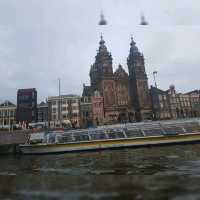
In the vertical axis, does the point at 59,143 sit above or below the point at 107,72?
below

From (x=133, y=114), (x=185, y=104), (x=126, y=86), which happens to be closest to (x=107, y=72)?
(x=126, y=86)

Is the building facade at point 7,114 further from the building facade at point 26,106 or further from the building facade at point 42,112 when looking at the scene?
the building facade at point 42,112

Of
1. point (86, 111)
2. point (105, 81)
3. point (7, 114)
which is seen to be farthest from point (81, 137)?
point (7, 114)

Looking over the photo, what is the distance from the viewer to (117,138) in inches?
1391

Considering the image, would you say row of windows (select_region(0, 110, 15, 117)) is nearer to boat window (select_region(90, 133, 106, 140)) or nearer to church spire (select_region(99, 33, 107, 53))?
church spire (select_region(99, 33, 107, 53))

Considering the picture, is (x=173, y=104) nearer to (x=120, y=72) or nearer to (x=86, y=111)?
(x=120, y=72)

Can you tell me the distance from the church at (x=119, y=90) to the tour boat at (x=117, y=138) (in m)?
53.8

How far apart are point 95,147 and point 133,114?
6374 centimetres

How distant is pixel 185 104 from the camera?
103m

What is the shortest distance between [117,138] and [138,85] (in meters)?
65.2

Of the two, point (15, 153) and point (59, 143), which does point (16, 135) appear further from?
point (59, 143)

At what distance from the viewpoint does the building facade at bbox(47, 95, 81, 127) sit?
91.9m

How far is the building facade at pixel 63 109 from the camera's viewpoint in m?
91.9

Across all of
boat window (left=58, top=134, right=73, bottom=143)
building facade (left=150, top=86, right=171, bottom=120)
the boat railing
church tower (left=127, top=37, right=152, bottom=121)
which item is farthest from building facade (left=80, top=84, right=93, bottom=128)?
boat window (left=58, top=134, right=73, bottom=143)
